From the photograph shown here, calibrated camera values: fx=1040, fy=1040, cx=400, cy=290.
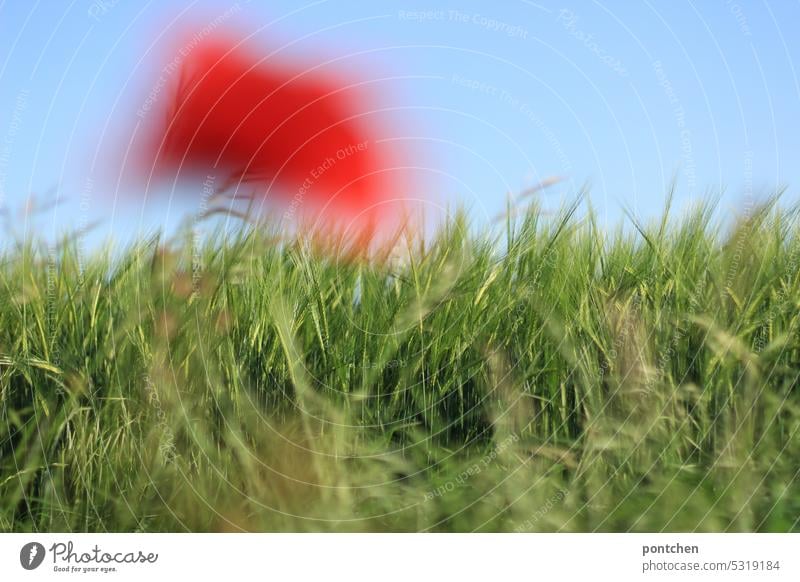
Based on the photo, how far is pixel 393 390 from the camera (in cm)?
214

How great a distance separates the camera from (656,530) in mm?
2096

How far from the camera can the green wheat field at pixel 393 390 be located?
2061 millimetres

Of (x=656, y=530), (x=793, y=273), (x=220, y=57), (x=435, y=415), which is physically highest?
(x=220, y=57)

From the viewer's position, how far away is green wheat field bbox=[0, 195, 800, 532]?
2061 mm

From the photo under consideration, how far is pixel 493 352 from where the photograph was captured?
216 centimetres

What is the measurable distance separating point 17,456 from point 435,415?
854 millimetres
